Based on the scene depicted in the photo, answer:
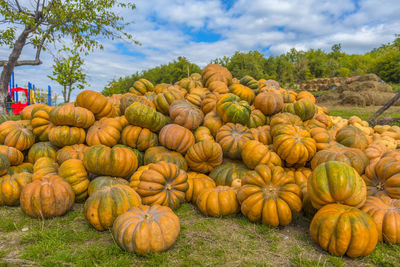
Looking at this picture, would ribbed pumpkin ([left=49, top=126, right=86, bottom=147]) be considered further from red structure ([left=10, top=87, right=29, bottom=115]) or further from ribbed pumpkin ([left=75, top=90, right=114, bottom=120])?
red structure ([left=10, top=87, right=29, bottom=115])

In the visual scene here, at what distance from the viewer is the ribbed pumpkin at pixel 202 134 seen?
5.52m

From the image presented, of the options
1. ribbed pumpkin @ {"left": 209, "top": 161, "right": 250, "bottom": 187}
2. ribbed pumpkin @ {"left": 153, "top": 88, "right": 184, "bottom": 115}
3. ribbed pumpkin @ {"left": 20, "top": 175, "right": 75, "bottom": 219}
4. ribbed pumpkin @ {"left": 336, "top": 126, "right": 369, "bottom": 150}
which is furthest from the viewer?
ribbed pumpkin @ {"left": 153, "top": 88, "right": 184, "bottom": 115}

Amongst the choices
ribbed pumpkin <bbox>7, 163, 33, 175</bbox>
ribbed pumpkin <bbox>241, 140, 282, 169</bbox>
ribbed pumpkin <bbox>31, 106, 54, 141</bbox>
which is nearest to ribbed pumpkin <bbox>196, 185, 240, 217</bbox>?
ribbed pumpkin <bbox>241, 140, 282, 169</bbox>

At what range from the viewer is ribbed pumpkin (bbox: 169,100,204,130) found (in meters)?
5.56

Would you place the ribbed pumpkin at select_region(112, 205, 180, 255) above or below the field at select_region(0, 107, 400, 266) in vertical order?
above

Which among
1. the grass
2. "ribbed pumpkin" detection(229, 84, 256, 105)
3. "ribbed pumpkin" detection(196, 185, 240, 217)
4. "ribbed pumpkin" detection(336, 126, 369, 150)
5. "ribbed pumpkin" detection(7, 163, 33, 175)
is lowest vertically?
the grass

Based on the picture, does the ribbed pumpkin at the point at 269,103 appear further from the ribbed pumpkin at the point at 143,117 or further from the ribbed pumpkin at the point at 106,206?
the ribbed pumpkin at the point at 106,206

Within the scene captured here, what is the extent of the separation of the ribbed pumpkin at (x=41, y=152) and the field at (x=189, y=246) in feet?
5.64

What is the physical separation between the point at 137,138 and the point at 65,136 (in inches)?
55.2

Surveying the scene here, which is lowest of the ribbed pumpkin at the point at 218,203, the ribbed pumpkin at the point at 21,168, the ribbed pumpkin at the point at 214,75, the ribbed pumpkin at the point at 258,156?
the ribbed pumpkin at the point at 218,203

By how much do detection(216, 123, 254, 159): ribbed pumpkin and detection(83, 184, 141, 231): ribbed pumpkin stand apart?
2259mm

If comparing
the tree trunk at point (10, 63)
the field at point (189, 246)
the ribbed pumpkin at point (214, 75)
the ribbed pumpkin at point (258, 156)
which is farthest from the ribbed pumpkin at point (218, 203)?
the tree trunk at point (10, 63)

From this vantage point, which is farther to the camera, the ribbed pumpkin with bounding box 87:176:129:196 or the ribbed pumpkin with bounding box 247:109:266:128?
the ribbed pumpkin with bounding box 247:109:266:128

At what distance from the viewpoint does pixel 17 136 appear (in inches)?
218
